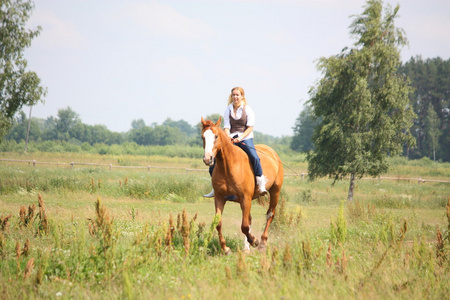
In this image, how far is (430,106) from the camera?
6975 cm

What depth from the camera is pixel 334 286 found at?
491 centimetres

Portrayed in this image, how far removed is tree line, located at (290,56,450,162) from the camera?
67.7 metres

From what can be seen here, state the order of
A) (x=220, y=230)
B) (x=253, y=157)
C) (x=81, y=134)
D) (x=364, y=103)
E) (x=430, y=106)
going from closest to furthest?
(x=220, y=230), (x=253, y=157), (x=364, y=103), (x=430, y=106), (x=81, y=134)

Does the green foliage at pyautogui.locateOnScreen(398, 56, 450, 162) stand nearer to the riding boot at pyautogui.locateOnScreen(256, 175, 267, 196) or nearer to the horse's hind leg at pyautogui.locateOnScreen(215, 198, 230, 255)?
the riding boot at pyautogui.locateOnScreen(256, 175, 267, 196)

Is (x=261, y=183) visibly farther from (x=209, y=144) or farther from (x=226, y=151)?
(x=209, y=144)

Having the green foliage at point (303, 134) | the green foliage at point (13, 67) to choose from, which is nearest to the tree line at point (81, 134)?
the green foliage at point (303, 134)

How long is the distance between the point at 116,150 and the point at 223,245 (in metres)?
66.8

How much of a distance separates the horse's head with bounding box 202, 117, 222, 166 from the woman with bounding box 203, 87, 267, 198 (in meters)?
1.14

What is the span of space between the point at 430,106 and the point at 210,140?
7466 centimetres

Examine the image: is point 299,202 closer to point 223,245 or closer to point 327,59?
point 327,59

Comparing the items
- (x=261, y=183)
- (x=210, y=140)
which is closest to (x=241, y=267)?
(x=210, y=140)

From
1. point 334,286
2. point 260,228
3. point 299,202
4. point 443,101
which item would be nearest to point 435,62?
point 443,101

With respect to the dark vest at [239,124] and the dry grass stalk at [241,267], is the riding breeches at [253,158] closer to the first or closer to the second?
the dark vest at [239,124]

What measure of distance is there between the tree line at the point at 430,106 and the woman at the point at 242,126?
199 feet
